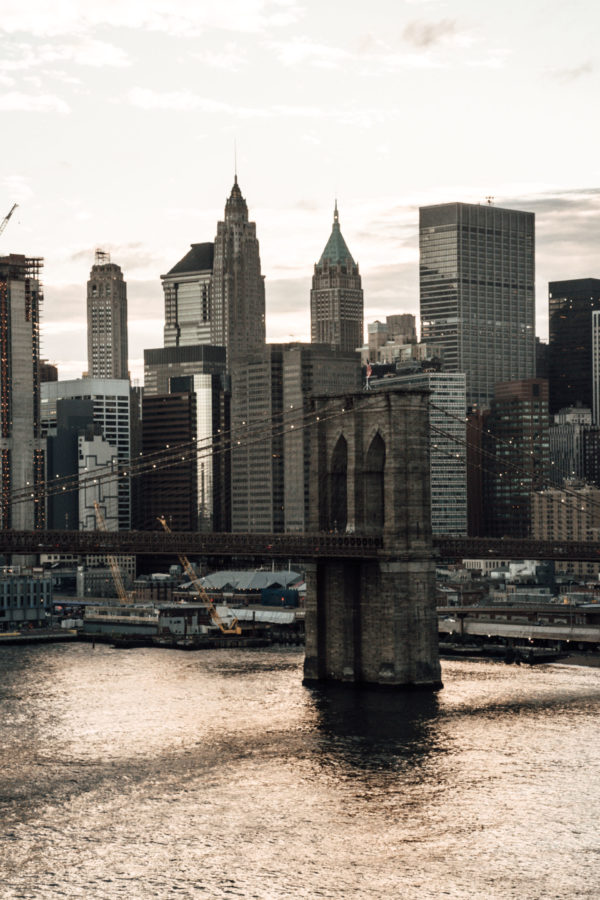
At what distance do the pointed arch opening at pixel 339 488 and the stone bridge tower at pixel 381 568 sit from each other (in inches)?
14.9

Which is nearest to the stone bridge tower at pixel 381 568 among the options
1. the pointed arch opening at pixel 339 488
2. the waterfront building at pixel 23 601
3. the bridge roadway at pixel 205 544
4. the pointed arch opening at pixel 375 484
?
the pointed arch opening at pixel 375 484

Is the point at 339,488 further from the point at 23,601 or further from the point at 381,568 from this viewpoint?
the point at 23,601

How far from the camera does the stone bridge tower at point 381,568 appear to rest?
279 ft

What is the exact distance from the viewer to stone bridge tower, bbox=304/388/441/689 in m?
85.1

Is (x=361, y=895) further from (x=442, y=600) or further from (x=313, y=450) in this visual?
(x=442, y=600)

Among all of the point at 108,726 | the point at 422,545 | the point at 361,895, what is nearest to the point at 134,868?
the point at 361,895

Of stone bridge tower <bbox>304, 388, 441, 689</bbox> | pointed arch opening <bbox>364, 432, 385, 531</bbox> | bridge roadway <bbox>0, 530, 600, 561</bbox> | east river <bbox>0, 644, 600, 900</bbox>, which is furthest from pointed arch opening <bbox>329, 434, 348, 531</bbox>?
east river <bbox>0, 644, 600, 900</bbox>

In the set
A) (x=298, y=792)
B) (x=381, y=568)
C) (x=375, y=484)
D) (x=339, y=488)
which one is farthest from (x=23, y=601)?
(x=298, y=792)

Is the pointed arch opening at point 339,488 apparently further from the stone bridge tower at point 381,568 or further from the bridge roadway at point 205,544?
the bridge roadway at point 205,544

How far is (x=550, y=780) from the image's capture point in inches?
2387

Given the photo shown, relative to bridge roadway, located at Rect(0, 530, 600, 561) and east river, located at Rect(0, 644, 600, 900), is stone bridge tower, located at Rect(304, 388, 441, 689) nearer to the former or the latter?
bridge roadway, located at Rect(0, 530, 600, 561)

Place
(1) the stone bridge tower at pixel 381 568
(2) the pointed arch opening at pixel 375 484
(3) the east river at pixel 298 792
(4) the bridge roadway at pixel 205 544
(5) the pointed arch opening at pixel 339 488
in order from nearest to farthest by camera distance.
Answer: (3) the east river at pixel 298 792
(4) the bridge roadway at pixel 205 544
(1) the stone bridge tower at pixel 381 568
(2) the pointed arch opening at pixel 375 484
(5) the pointed arch opening at pixel 339 488

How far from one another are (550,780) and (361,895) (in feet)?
55.4

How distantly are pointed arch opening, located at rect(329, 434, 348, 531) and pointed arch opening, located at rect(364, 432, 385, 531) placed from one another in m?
2.97
